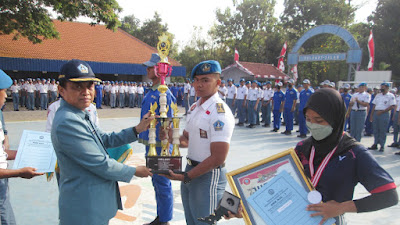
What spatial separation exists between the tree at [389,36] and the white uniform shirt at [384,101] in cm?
2731

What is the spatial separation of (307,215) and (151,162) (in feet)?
4.19

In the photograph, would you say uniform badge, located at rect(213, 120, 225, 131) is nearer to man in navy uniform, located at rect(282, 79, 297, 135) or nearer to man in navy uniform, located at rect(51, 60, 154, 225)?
man in navy uniform, located at rect(51, 60, 154, 225)

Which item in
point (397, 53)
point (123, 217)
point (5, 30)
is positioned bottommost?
point (123, 217)

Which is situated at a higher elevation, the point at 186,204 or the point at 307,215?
the point at 307,215

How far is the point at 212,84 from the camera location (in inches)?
87.0

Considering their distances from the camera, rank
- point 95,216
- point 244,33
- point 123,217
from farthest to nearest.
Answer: point 244,33 → point 123,217 → point 95,216

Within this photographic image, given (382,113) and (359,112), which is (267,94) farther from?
(382,113)

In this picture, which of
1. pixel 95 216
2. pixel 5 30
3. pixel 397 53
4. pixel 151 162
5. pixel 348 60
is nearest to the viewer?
pixel 95 216

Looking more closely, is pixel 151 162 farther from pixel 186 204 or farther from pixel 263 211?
pixel 263 211

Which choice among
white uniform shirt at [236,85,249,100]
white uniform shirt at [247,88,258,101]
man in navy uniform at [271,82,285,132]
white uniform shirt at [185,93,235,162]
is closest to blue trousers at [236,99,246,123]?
white uniform shirt at [236,85,249,100]

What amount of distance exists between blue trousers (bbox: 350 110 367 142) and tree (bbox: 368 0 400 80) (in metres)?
27.5

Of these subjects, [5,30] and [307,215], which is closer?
[307,215]

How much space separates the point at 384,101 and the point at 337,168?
7552 millimetres

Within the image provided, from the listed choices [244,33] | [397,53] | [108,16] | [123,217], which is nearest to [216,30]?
[244,33]
